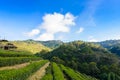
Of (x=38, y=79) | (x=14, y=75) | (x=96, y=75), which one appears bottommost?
(x=96, y=75)

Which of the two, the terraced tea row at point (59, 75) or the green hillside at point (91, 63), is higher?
the terraced tea row at point (59, 75)

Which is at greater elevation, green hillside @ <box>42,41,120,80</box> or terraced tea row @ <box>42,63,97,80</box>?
terraced tea row @ <box>42,63,97,80</box>

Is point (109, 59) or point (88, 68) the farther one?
point (109, 59)

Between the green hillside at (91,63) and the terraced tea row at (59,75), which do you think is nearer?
the terraced tea row at (59,75)

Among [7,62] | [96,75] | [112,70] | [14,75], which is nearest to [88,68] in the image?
[96,75]

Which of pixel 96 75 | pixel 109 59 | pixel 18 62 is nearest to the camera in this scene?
pixel 18 62

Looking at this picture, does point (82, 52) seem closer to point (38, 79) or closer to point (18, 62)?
point (18, 62)

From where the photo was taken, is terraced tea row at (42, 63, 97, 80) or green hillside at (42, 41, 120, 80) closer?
terraced tea row at (42, 63, 97, 80)

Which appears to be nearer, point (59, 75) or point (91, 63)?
point (59, 75)

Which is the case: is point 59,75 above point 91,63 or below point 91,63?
above

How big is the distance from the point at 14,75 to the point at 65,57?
142 metres

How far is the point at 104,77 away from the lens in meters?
105

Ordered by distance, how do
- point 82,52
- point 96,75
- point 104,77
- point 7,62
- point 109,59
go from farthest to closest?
point 82,52, point 109,59, point 96,75, point 104,77, point 7,62

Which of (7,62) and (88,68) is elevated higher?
(7,62)
